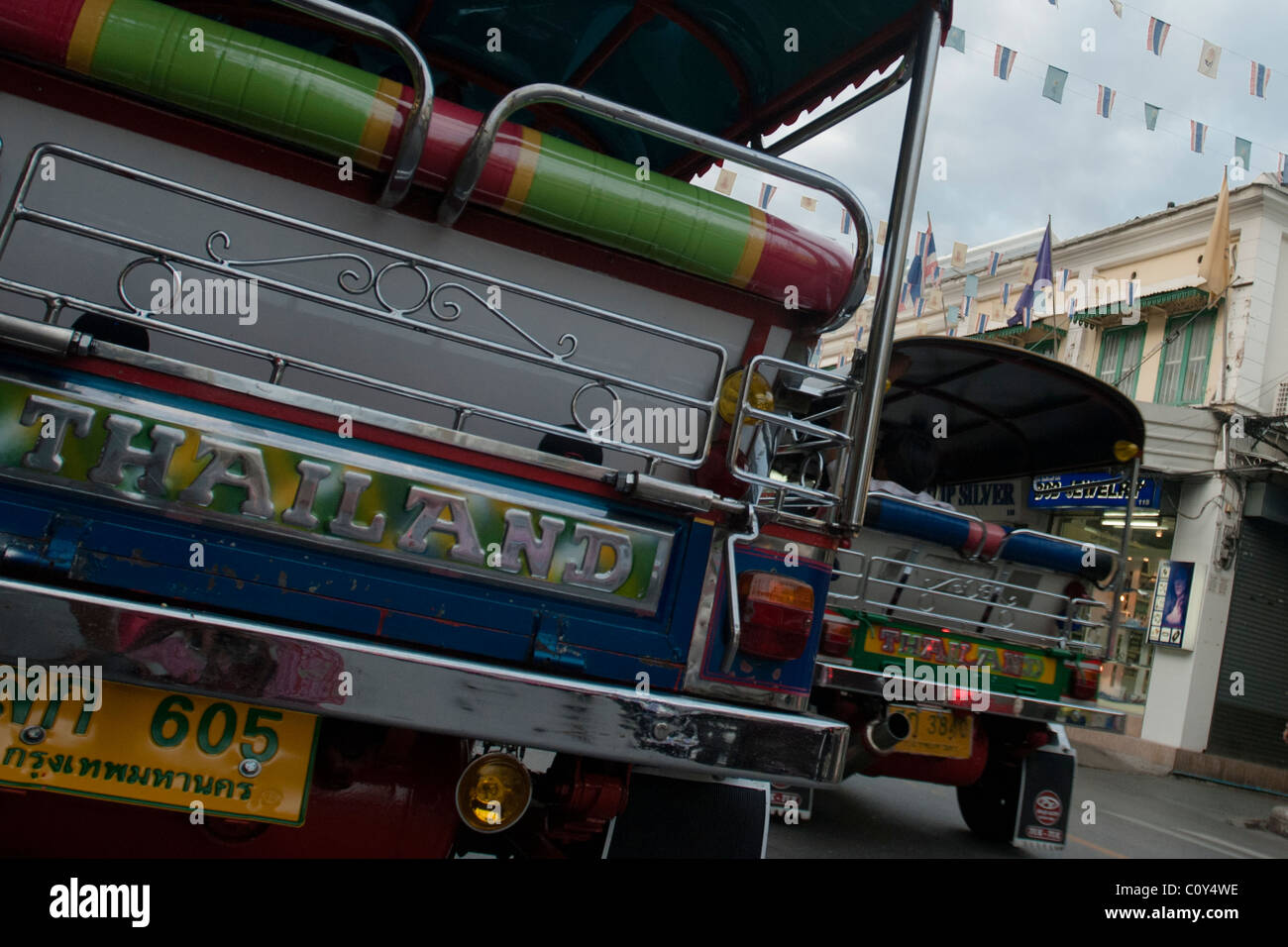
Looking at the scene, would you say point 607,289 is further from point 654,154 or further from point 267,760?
point 654,154

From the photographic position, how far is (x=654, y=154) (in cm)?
462

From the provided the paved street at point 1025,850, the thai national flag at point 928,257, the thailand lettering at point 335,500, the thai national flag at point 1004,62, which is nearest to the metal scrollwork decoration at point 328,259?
the thailand lettering at point 335,500

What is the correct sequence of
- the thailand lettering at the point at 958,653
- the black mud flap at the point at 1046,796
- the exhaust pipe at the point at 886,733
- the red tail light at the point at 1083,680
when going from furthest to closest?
the red tail light at the point at 1083,680 → the black mud flap at the point at 1046,796 → the thailand lettering at the point at 958,653 → the exhaust pipe at the point at 886,733

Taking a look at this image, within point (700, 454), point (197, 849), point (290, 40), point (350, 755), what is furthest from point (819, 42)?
point (197, 849)

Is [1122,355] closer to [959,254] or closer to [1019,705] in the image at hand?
[959,254]

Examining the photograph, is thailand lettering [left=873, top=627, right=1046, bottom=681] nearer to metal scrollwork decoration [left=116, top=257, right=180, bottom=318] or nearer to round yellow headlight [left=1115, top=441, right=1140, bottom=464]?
round yellow headlight [left=1115, top=441, right=1140, bottom=464]

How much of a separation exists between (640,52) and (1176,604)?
1304 cm

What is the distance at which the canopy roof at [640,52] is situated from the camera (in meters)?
3.23

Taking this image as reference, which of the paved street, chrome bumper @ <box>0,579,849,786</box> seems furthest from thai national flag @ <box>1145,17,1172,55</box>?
chrome bumper @ <box>0,579,849,786</box>

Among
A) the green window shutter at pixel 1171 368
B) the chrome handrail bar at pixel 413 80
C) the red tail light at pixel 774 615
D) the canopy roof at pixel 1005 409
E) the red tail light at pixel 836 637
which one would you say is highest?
the green window shutter at pixel 1171 368

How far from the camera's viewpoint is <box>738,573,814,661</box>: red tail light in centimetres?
239

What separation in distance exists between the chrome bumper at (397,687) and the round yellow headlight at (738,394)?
0.84 metres

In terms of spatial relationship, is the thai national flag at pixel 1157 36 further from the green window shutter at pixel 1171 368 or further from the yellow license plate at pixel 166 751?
the yellow license plate at pixel 166 751
